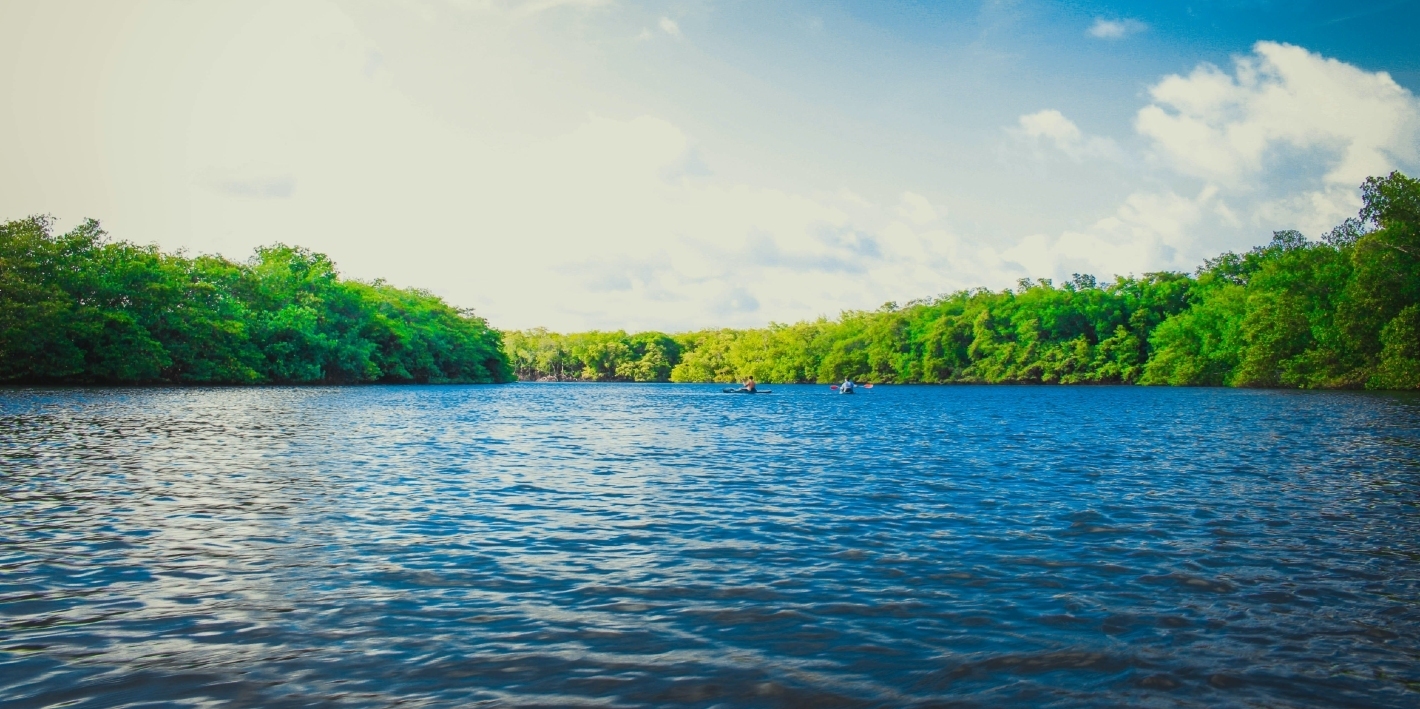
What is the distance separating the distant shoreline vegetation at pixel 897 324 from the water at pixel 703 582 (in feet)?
191

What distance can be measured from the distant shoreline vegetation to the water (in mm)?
58271

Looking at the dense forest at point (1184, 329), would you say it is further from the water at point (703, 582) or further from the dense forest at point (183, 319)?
the dense forest at point (183, 319)

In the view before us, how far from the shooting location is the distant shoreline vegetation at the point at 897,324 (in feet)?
230

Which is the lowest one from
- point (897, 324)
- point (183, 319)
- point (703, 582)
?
point (703, 582)

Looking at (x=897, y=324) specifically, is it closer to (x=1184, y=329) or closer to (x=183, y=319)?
(x=1184, y=329)

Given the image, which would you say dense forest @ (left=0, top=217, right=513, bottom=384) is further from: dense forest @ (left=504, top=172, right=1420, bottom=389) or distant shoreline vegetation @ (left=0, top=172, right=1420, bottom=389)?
dense forest @ (left=504, top=172, right=1420, bottom=389)

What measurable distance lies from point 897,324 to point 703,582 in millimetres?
153094

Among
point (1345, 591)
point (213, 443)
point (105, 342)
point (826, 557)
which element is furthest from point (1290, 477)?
point (105, 342)

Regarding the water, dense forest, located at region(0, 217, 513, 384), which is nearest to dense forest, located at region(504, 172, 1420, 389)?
the water

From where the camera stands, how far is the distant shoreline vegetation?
70.0 meters

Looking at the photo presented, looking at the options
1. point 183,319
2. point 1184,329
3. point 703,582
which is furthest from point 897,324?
point 703,582

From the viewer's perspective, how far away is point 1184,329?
4417 inches

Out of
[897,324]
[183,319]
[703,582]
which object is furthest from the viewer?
[897,324]

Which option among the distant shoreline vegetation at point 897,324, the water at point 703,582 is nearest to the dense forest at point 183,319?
the distant shoreline vegetation at point 897,324
